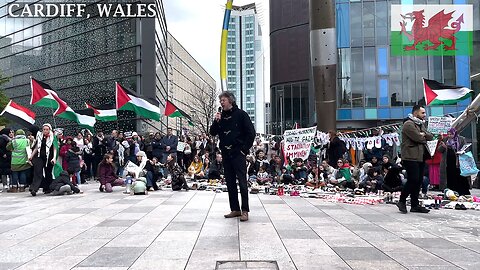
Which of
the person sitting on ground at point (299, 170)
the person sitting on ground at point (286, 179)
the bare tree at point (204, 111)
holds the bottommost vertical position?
the person sitting on ground at point (286, 179)

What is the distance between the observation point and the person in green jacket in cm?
1278

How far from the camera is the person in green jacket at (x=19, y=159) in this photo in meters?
12.8

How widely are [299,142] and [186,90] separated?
233ft

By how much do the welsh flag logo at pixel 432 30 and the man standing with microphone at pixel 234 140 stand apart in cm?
2851

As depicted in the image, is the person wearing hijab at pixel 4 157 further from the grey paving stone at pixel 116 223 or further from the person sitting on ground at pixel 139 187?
the grey paving stone at pixel 116 223

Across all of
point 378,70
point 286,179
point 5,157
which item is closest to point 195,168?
point 286,179

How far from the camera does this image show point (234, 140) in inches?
289

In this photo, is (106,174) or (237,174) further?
(106,174)

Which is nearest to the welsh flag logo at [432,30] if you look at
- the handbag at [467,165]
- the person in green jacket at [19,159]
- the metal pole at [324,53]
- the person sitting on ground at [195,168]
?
the metal pole at [324,53]

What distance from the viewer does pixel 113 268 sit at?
445cm

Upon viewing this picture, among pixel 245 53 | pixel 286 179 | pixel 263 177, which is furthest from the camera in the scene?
pixel 245 53

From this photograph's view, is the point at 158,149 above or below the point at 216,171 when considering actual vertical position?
above

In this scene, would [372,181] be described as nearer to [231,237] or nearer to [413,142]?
[413,142]

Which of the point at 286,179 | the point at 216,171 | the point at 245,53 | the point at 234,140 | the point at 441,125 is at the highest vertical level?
the point at 245,53
